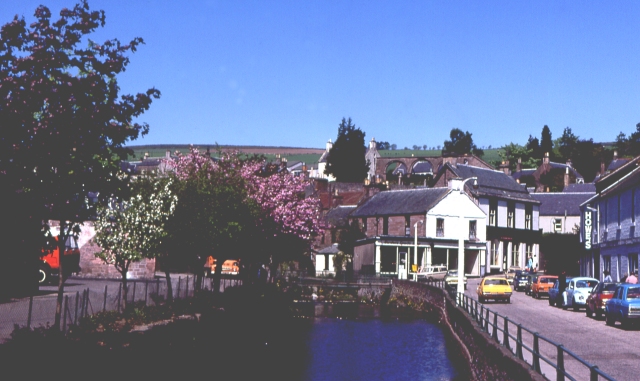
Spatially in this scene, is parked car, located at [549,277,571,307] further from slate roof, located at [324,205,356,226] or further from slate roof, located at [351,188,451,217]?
slate roof, located at [324,205,356,226]

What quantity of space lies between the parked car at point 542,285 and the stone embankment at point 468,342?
649 cm

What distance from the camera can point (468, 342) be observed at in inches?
1200

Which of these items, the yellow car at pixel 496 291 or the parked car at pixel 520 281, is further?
the parked car at pixel 520 281

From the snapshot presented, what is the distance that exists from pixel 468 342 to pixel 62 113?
1756cm

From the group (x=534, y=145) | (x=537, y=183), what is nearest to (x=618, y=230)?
(x=537, y=183)

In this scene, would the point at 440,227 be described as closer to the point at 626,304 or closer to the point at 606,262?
the point at 606,262

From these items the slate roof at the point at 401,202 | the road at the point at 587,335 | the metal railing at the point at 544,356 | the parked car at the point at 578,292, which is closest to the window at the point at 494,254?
the slate roof at the point at 401,202

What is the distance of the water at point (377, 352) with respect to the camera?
32.8 meters

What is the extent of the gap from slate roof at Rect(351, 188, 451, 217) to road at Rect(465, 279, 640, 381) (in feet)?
125

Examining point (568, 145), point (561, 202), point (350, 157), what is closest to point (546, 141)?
point (568, 145)

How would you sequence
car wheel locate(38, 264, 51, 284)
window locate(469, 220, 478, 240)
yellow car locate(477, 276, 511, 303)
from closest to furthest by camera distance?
car wheel locate(38, 264, 51, 284) → yellow car locate(477, 276, 511, 303) → window locate(469, 220, 478, 240)

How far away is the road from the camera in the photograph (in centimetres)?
2195

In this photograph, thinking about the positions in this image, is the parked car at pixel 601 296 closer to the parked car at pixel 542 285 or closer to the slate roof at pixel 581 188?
the parked car at pixel 542 285

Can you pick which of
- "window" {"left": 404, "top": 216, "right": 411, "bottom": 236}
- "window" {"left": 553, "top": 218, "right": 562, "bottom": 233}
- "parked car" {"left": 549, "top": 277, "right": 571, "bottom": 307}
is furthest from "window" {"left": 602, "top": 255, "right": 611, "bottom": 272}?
"window" {"left": 553, "top": 218, "right": 562, "bottom": 233}
